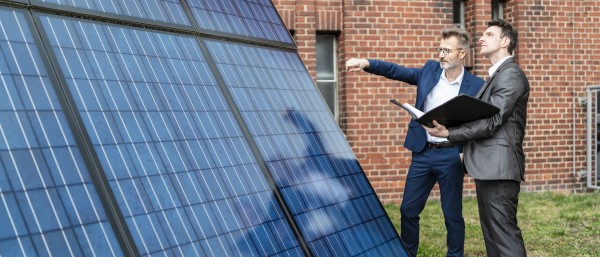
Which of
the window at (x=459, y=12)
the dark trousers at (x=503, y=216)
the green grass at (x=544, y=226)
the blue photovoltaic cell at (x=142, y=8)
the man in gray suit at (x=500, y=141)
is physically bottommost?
the green grass at (x=544, y=226)

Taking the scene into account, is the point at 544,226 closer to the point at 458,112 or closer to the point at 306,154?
the point at 458,112

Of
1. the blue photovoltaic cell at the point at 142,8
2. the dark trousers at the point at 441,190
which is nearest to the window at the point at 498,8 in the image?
the dark trousers at the point at 441,190

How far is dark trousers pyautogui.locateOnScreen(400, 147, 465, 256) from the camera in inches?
219

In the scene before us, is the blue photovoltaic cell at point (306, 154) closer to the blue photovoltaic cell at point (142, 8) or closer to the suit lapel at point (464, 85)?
the blue photovoltaic cell at point (142, 8)

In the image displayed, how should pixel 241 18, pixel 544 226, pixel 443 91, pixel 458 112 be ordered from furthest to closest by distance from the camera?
1. pixel 544 226
2. pixel 443 91
3. pixel 458 112
4. pixel 241 18

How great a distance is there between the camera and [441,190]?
5.64m

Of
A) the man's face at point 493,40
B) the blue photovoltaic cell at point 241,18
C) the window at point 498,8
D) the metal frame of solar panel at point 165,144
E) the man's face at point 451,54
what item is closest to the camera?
the metal frame of solar panel at point 165,144

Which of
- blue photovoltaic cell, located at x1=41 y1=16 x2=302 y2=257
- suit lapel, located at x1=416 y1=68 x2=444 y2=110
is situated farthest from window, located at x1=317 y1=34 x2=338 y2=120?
blue photovoltaic cell, located at x1=41 y1=16 x2=302 y2=257

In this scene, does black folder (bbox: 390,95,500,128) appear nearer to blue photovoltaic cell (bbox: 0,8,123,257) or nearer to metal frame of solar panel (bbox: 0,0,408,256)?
metal frame of solar panel (bbox: 0,0,408,256)

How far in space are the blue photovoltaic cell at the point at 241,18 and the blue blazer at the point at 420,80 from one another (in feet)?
4.23

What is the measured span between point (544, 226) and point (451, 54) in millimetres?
3610

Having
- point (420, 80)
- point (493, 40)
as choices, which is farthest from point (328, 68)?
point (493, 40)

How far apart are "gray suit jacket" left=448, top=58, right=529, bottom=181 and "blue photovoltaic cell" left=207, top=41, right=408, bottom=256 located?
79 centimetres

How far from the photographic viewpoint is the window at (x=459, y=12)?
1132 centimetres
